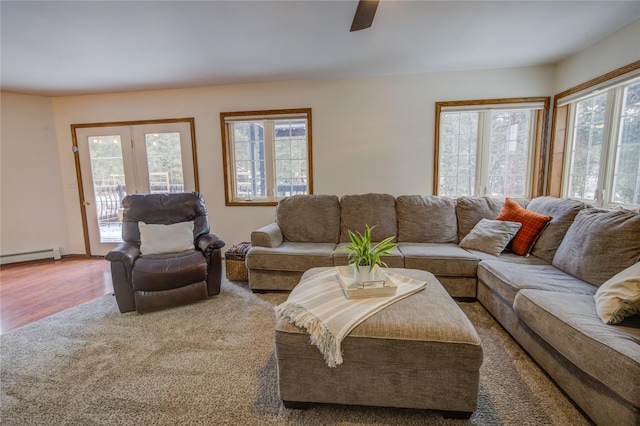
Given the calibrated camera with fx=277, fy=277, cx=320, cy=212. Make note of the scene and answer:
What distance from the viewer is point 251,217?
399cm

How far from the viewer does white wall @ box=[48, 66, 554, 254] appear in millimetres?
3408

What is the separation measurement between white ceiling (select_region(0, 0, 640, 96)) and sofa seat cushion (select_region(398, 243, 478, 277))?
6.39 feet

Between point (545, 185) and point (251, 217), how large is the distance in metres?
3.79

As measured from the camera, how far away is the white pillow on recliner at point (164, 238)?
8.83 ft

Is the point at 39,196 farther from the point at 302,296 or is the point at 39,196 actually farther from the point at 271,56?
the point at 302,296

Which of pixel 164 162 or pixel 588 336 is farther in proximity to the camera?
pixel 164 162

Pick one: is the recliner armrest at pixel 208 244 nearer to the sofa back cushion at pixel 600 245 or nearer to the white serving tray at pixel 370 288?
the white serving tray at pixel 370 288

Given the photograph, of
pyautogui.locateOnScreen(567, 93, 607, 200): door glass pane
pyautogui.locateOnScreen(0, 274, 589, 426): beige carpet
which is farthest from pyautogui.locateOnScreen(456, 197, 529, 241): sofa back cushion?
pyautogui.locateOnScreen(0, 274, 589, 426): beige carpet

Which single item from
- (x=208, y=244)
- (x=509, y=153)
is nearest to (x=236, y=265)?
(x=208, y=244)

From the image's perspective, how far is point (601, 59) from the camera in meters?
2.57

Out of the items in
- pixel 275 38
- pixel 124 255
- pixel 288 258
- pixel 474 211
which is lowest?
pixel 288 258

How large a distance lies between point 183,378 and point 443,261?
7.05 feet

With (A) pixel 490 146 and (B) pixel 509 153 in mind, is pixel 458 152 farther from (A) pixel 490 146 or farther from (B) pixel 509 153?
(B) pixel 509 153

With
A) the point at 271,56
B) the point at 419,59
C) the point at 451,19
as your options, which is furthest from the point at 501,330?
the point at 271,56
